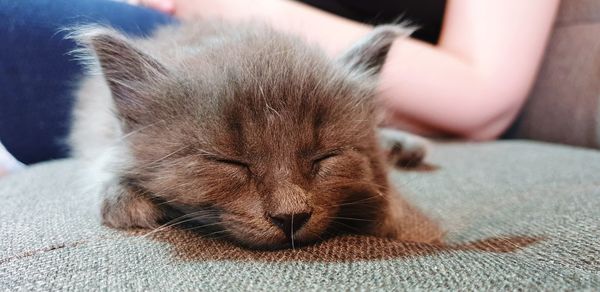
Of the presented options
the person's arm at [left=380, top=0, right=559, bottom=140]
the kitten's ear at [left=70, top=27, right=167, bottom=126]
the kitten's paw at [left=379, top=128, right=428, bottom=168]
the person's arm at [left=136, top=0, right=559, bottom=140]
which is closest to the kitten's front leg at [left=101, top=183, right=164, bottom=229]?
the kitten's ear at [left=70, top=27, right=167, bottom=126]

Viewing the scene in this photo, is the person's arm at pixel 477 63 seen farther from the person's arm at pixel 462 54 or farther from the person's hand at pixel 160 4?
the person's hand at pixel 160 4

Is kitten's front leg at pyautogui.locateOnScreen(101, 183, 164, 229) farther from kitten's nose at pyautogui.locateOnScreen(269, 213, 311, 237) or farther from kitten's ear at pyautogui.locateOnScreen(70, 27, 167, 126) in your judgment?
kitten's nose at pyautogui.locateOnScreen(269, 213, 311, 237)

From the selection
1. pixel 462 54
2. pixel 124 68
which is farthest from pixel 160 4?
pixel 462 54

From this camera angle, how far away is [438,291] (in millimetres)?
661

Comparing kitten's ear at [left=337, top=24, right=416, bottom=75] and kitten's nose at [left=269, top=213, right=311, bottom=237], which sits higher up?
kitten's ear at [left=337, top=24, right=416, bottom=75]

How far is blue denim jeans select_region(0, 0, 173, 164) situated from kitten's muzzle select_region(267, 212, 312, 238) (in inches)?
37.4

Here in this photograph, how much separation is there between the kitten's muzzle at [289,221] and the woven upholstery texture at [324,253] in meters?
0.04

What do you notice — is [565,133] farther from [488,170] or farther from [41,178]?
[41,178]

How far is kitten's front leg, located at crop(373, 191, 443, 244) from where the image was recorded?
1063 millimetres

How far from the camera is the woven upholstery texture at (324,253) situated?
2.28 feet

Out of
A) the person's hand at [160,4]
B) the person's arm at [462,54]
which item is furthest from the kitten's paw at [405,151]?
the person's hand at [160,4]

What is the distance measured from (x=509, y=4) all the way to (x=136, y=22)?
4.75 ft

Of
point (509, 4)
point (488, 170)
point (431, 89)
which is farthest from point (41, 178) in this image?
point (509, 4)

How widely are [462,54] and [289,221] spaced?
1544 mm
